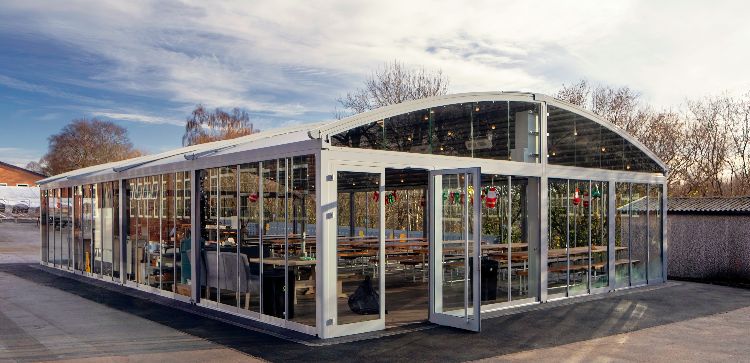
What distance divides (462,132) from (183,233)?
5017mm

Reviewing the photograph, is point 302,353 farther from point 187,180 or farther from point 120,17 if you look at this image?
point 120,17

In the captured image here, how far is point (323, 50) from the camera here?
62.7ft

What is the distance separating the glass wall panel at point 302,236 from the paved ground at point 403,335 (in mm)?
971

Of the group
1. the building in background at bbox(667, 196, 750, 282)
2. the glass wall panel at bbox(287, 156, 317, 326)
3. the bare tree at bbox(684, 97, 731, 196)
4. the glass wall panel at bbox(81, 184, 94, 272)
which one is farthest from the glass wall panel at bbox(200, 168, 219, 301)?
the bare tree at bbox(684, 97, 731, 196)

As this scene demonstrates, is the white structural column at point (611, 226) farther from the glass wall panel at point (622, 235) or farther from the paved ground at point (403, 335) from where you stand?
the paved ground at point (403, 335)

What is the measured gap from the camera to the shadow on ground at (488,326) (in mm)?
8156

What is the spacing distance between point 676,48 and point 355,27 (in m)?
8.04

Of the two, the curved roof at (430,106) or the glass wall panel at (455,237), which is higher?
the curved roof at (430,106)

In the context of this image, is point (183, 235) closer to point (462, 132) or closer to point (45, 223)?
point (462, 132)

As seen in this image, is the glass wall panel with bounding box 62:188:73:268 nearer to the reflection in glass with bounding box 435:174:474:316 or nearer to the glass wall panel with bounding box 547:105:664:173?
the reflection in glass with bounding box 435:174:474:316

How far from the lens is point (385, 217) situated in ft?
32.6

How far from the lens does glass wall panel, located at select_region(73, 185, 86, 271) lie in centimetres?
1620

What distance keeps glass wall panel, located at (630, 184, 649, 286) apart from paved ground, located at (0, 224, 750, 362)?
5.81ft

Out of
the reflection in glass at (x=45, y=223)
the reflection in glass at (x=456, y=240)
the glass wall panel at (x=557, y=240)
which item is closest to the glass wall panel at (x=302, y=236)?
the reflection in glass at (x=456, y=240)
